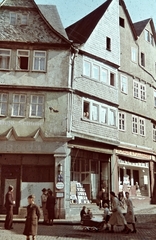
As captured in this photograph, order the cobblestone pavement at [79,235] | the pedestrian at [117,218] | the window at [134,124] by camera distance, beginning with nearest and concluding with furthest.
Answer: the cobblestone pavement at [79,235] → the pedestrian at [117,218] → the window at [134,124]

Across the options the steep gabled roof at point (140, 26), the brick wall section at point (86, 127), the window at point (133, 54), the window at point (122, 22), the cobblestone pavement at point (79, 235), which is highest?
the steep gabled roof at point (140, 26)

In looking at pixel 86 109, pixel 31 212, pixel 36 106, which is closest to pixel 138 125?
pixel 86 109

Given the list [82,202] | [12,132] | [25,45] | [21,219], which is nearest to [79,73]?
[25,45]

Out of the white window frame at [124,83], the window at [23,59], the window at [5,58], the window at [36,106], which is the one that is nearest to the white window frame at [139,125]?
the white window frame at [124,83]

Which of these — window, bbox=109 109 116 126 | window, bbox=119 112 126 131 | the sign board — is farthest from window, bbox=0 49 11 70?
window, bbox=119 112 126 131

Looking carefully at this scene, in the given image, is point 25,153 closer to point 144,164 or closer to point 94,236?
point 94,236

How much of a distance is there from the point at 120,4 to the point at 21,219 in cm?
1945

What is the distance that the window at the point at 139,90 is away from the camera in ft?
87.5

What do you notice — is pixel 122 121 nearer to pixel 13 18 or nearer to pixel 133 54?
pixel 133 54

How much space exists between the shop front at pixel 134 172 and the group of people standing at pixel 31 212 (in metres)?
8.08

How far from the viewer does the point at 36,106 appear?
67.6ft

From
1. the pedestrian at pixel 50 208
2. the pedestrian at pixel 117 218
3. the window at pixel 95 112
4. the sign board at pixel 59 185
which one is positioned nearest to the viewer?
the pedestrian at pixel 117 218

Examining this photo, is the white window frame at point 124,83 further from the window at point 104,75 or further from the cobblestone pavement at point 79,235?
the cobblestone pavement at point 79,235

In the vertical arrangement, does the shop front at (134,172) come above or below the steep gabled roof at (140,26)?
below
